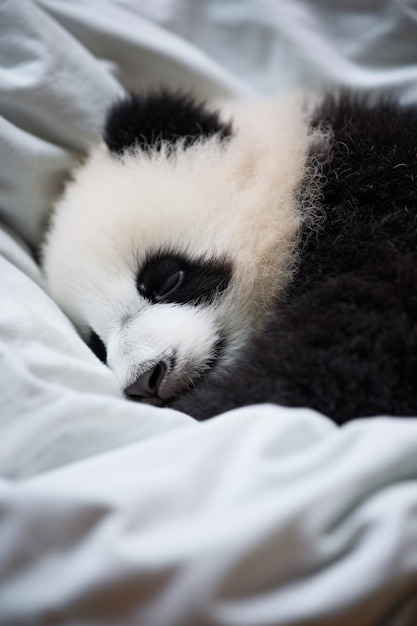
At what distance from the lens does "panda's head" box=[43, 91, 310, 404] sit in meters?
1.08

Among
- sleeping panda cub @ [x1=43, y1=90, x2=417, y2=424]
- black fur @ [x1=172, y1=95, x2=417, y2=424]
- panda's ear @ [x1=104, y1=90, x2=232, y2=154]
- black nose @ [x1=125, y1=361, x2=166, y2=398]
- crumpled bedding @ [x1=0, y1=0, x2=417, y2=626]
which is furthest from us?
panda's ear @ [x1=104, y1=90, x2=232, y2=154]

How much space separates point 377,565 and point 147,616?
24 centimetres

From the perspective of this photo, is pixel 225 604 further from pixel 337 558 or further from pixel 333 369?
pixel 333 369

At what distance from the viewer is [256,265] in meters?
1.10

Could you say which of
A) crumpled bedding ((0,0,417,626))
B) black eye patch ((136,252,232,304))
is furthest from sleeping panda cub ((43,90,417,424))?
crumpled bedding ((0,0,417,626))

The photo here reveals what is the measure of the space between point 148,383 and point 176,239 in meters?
0.28

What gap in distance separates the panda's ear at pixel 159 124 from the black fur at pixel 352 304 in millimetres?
235

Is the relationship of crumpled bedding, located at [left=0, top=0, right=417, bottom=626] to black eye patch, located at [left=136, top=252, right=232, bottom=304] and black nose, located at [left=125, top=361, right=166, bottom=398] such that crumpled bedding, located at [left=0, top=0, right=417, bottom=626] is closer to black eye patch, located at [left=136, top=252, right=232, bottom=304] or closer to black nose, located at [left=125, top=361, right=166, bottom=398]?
black nose, located at [left=125, top=361, right=166, bottom=398]

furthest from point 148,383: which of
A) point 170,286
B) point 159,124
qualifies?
point 159,124

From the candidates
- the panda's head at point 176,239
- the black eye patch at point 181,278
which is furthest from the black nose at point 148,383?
the black eye patch at point 181,278

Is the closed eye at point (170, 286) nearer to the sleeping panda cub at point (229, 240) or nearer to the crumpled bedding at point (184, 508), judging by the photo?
the sleeping panda cub at point (229, 240)

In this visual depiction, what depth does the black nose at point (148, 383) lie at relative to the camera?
3.40 ft

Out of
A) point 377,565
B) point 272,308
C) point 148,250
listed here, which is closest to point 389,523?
point 377,565

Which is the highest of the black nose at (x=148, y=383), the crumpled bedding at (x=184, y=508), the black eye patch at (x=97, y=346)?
the crumpled bedding at (x=184, y=508)
